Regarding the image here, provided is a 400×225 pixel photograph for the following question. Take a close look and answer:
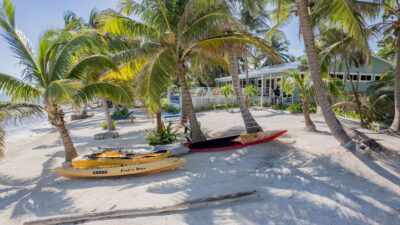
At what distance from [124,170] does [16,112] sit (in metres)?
3.56

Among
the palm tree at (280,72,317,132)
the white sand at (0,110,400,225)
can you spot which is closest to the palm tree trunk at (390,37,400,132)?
the palm tree at (280,72,317,132)

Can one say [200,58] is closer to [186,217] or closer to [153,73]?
[153,73]

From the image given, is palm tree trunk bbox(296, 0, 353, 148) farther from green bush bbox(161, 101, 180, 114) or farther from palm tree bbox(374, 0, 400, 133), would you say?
green bush bbox(161, 101, 180, 114)

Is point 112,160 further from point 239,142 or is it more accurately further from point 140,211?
point 239,142

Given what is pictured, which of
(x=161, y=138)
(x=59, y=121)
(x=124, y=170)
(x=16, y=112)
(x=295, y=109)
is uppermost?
(x=16, y=112)

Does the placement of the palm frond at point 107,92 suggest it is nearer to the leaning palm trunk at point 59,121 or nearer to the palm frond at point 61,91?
the leaning palm trunk at point 59,121

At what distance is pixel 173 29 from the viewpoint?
346 inches

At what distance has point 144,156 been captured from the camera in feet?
25.1

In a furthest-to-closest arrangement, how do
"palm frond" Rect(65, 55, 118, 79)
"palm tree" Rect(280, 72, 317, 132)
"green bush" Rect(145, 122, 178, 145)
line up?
"green bush" Rect(145, 122, 178, 145) → "palm tree" Rect(280, 72, 317, 132) → "palm frond" Rect(65, 55, 118, 79)

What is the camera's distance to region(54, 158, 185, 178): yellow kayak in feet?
23.2

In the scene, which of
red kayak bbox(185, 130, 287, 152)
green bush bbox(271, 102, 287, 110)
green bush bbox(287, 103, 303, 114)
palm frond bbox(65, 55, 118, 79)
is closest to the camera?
palm frond bbox(65, 55, 118, 79)

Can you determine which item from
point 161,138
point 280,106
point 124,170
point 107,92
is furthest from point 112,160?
point 280,106

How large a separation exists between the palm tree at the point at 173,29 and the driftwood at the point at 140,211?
4.34 metres

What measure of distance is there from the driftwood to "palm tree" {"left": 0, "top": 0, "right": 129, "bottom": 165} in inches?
146
